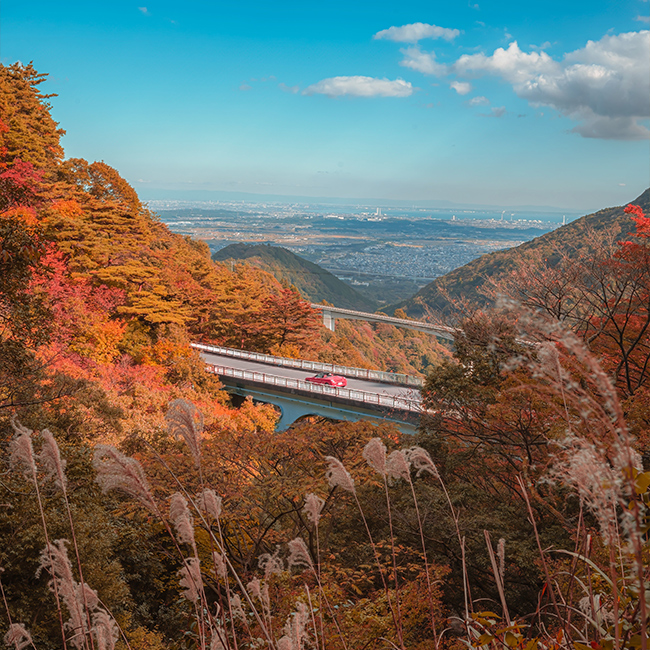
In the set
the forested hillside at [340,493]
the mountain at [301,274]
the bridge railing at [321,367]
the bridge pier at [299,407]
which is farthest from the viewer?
the mountain at [301,274]

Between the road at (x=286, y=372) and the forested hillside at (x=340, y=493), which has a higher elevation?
the forested hillside at (x=340, y=493)

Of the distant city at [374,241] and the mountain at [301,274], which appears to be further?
the distant city at [374,241]

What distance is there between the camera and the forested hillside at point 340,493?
151 centimetres

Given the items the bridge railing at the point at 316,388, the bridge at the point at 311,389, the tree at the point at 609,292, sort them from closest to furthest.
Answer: the tree at the point at 609,292 < the bridge railing at the point at 316,388 < the bridge at the point at 311,389

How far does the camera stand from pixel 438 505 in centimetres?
862

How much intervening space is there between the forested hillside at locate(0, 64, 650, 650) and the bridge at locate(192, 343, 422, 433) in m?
4.21

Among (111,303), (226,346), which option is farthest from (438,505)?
(226,346)

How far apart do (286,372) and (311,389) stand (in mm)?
4030

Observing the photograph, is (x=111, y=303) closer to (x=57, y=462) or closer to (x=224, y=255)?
(x=57, y=462)

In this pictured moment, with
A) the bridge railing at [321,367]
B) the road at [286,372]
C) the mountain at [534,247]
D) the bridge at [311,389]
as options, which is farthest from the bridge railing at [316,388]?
the mountain at [534,247]

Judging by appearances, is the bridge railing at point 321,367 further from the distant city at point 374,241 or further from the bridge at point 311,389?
the distant city at point 374,241

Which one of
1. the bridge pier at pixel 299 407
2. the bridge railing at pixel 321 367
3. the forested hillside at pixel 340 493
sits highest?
the forested hillside at pixel 340 493

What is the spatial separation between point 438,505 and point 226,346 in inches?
1012

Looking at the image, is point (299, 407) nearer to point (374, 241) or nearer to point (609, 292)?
point (609, 292)
